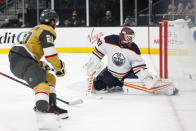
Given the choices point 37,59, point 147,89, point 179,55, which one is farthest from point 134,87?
point 37,59

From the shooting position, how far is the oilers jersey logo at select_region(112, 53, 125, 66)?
4105mm

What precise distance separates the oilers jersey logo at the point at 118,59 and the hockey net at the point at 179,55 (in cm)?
67

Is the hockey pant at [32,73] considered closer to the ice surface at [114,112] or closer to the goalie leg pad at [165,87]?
the ice surface at [114,112]

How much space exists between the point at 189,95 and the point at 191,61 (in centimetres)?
68

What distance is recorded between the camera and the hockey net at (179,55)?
4473mm

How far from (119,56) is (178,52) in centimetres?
90

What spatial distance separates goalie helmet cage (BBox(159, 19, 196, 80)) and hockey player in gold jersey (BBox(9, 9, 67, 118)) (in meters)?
1.98

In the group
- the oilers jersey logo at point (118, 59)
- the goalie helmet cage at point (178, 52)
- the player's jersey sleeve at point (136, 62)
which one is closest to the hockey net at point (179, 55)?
the goalie helmet cage at point (178, 52)

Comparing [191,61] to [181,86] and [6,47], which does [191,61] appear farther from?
[6,47]

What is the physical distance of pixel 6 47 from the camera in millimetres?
9430

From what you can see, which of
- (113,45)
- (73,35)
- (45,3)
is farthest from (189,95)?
(45,3)

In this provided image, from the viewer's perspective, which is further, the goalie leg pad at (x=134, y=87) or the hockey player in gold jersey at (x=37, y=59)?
the goalie leg pad at (x=134, y=87)

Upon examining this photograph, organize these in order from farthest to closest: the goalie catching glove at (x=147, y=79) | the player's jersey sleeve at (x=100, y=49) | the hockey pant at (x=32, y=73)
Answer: the player's jersey sleeve at (x=100, y=49)
the goalie catching glove at (x=147, y=79)
the hockey pant at (x=32, y=73)

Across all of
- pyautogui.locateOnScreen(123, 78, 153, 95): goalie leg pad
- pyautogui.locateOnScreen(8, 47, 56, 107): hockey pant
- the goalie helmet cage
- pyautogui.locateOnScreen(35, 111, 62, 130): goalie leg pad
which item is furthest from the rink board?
pyautogui.locateOnScreen(35, 111, 62, 130): goalie leg pad
